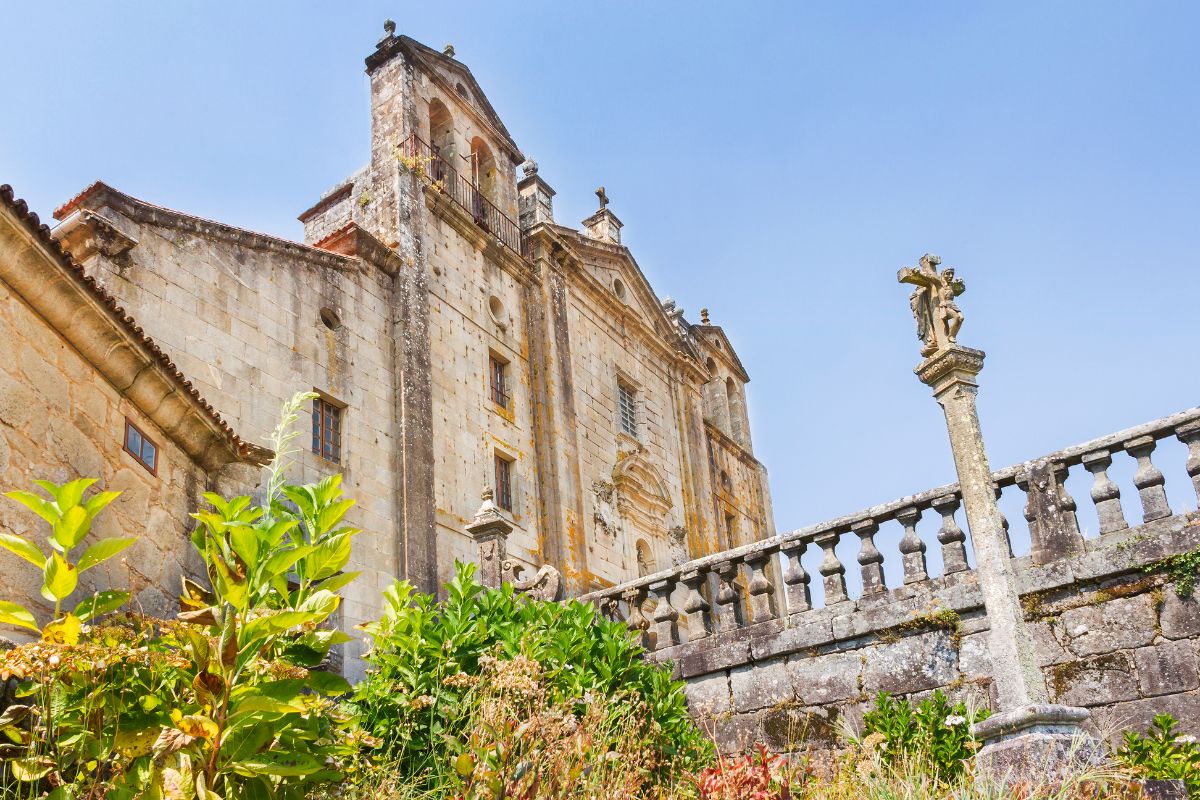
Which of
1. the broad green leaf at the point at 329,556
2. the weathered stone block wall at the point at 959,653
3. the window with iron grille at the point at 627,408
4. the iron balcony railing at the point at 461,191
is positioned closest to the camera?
the broad green leaf at the point at 329,556

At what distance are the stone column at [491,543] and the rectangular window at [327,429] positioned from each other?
12.6ft

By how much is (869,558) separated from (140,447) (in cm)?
587

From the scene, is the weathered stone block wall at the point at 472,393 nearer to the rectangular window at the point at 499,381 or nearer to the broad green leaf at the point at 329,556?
the rectangular window at the point at 499,381

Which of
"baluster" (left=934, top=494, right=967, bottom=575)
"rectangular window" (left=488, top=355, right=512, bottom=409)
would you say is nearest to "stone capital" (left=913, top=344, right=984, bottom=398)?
"baluster" (left=934, top=494, right=967, bottom=575)

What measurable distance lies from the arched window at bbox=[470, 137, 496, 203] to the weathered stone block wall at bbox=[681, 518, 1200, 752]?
1229 cm

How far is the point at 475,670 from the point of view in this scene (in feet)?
20.1

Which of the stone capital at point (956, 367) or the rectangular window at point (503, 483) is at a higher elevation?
the rectangular window at point (503, 483)

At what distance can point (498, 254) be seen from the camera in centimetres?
1920

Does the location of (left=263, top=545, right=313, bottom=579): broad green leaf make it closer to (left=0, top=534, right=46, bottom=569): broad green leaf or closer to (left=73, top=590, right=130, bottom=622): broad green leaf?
(left=73, top=590, right=130, bottom=622): broad green leaf

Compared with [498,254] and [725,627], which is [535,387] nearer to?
[498,254]

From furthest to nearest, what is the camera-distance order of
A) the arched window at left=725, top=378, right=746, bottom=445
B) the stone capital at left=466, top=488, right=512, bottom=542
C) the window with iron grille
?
the arched window at left=725, top=378, right=746, bottom=445 → the window with iron grille → the stone capital at left=466, top=488, right=512, bottom=542

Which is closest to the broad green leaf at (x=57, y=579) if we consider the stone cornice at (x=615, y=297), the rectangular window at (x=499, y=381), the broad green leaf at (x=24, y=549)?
the broad green leaf at (x=24, y=549)

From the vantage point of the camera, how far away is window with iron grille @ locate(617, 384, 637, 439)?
2138 centimetres

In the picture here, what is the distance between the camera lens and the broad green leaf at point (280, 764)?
3.82m
